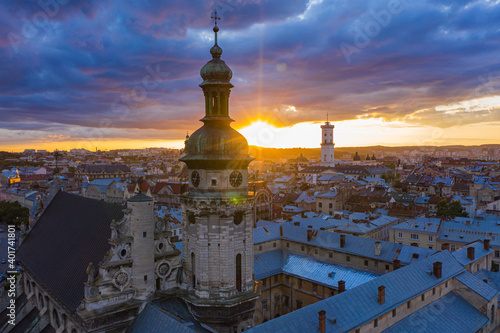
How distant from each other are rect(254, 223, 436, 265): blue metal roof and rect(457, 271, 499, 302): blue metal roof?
7.48 metres

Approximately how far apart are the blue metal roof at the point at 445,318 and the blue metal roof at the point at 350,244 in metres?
10.4

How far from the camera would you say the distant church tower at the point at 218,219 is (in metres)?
26.2

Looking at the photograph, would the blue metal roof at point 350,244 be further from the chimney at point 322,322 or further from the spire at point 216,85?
the spire at point 216,85

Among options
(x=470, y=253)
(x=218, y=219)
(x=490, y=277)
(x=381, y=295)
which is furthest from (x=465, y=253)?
(x=218, y=219)

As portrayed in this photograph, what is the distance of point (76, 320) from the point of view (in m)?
25.5

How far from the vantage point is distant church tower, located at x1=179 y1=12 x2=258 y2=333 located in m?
26.2

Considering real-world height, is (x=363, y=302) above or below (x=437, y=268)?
below

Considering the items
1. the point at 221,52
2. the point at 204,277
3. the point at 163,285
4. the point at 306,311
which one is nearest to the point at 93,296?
the point at 163,285

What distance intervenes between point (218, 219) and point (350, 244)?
30.7m

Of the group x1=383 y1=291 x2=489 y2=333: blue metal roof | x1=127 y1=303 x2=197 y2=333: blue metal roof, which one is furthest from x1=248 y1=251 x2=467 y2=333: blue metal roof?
x1=127 y1=303 x2=197 y2=333: blue metal roof

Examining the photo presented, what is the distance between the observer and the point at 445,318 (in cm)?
3309

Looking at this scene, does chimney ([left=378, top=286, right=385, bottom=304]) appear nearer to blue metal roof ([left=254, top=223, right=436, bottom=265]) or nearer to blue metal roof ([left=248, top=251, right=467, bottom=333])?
blue metal roof ([left=248, top=251, right=467, bottom=333])

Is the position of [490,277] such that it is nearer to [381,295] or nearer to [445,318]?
[445,318]

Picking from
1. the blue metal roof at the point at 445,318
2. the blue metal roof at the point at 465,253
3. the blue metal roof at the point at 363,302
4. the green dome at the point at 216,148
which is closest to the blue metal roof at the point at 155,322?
the blue metal roof at the point at 363,302
